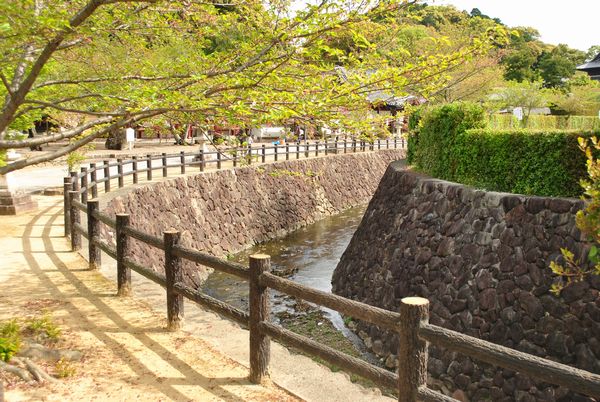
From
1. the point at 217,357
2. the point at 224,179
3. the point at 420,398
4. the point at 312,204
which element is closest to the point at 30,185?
the point at 224,179

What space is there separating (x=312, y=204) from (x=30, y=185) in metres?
10.8

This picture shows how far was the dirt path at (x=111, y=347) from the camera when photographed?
15.6 feet

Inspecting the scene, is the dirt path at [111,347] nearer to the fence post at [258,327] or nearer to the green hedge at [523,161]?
the fence post at [258,327]

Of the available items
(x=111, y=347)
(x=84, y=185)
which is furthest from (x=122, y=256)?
(x=84, y=185)

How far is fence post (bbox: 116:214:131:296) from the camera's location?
23.9ft

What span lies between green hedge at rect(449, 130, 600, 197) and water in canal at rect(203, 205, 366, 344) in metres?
3.92

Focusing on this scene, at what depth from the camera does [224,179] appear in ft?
64.8

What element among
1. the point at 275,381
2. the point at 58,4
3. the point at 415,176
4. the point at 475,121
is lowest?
the point at 275,381

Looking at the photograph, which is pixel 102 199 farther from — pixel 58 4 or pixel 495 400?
pixel 495 400

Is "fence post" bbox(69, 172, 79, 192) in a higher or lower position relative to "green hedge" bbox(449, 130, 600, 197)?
lower

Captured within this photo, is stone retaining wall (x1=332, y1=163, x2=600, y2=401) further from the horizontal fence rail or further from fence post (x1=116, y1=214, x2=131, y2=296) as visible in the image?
fence post (x1=116, y1=214, x2=131, y2=296)

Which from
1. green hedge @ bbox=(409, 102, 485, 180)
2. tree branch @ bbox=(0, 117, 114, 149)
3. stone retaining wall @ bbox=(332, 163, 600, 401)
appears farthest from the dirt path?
green hedge @ bbox=(409, 102, 485, 180)

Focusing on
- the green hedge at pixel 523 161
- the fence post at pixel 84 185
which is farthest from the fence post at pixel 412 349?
the fence post at pixel 84 185

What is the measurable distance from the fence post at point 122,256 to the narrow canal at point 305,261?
180 inches
